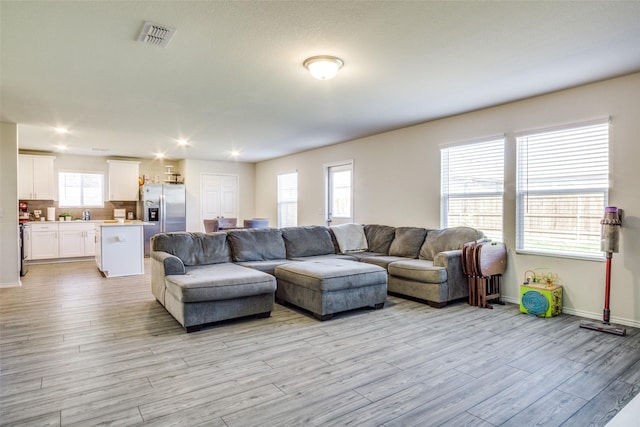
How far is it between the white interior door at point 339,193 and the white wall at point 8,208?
208 inches

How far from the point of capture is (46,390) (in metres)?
2.32

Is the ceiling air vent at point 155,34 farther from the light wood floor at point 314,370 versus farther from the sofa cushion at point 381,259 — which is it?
the sofa cushion at point 381,259

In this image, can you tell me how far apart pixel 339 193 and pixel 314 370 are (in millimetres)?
5114

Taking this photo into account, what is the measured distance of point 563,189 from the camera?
408cm

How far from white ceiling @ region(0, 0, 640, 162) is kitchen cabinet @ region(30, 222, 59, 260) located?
10.4ft

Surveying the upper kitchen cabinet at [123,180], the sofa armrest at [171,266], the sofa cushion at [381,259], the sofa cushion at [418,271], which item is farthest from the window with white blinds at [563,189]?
the upper kitchen cabinet at [123,180]

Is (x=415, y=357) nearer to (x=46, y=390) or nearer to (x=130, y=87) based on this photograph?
(x=46, y=390)

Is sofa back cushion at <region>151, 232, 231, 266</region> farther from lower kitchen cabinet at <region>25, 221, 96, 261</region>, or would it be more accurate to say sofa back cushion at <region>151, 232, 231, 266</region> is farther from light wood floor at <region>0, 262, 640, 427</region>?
lower kitchen cabinet at <region>25, 221, 96, 261</region>

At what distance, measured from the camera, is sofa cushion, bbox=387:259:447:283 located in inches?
168

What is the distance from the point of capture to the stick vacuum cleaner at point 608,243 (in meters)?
3.46

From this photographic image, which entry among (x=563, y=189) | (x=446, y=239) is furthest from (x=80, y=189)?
(x=563, y=189)

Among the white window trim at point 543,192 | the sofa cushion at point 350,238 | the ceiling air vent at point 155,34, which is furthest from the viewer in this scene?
the sofa cushion at point 350,238

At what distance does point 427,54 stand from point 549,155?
2148 millimetres

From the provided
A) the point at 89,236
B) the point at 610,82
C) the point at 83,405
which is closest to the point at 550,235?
the point at 610,82
